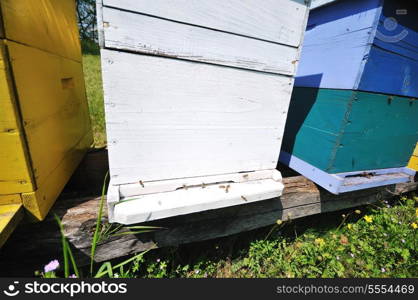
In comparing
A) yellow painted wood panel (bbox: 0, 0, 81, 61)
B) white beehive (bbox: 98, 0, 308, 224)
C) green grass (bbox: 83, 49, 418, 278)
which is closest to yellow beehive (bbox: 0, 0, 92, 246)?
yellow painted wood panel (bbox: 0, 0, 81, 61)

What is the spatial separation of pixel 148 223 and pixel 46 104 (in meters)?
0.80

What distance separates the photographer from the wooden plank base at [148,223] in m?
0.95

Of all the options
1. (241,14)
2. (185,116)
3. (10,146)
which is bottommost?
(10,146)

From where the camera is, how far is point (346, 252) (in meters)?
1.78

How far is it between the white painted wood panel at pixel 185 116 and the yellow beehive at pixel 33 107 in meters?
0.30

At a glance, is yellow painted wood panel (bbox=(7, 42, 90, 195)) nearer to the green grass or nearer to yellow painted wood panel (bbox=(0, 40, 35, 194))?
yellow painted wood panel (bbox=(0, 40, 35, 194))

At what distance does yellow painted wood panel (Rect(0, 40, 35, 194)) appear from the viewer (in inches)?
27.3

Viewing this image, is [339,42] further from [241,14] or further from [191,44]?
[191,44]

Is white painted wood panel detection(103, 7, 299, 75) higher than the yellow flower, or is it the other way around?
white painted wood panel detection(103, 7, 299, 75)

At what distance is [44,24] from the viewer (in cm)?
97

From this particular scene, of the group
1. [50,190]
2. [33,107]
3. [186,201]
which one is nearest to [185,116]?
[186,201]

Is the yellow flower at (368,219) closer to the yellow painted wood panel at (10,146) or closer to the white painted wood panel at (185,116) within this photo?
the white painted wood panel at (185,116)

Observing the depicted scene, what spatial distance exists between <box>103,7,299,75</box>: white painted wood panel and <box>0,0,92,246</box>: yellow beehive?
33 cm

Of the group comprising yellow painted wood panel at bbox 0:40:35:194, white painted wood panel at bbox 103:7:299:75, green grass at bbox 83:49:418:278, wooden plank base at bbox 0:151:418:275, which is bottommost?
green grass at bbox 83:49:418:278
